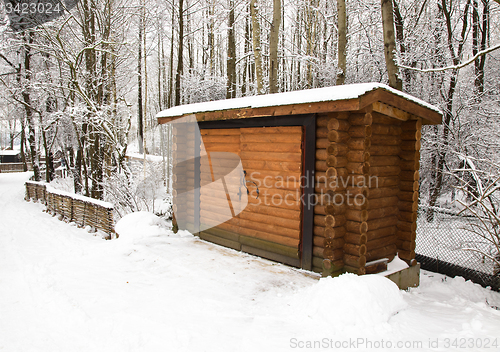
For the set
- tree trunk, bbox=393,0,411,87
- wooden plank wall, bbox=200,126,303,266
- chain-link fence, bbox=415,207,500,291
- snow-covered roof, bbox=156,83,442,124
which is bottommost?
chain-link fence, bbox=415,207,500,291

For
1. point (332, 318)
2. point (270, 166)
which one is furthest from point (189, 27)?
point (332, 318)

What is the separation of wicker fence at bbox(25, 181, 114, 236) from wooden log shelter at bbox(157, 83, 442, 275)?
4.08 meters

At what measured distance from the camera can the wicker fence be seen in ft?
28.0

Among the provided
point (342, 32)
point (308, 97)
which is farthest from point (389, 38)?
point (308, 97)

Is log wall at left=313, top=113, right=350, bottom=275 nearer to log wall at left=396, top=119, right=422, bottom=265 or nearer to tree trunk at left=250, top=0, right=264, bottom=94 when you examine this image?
log wall at left=396, top=119, right=422, bottom=265

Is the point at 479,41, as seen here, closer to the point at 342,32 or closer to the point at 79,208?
the point at 342,32

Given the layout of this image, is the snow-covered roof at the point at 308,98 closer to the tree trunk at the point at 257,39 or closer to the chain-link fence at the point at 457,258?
the chain-link fence at the point at 457,258

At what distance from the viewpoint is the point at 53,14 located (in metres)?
12.5

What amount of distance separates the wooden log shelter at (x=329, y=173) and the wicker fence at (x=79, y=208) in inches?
160

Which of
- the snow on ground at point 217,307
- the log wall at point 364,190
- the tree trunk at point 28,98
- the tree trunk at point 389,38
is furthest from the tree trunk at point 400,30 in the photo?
the tree trunk at point 28,98

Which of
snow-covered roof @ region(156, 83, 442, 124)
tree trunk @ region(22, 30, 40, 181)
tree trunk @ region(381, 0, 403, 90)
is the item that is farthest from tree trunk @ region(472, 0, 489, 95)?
tree trunk @ region(22, 30, 40, 181)

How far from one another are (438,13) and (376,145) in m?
8.34

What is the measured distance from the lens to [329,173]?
15.8ft

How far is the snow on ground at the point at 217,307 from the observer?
Result: 11.6ft
